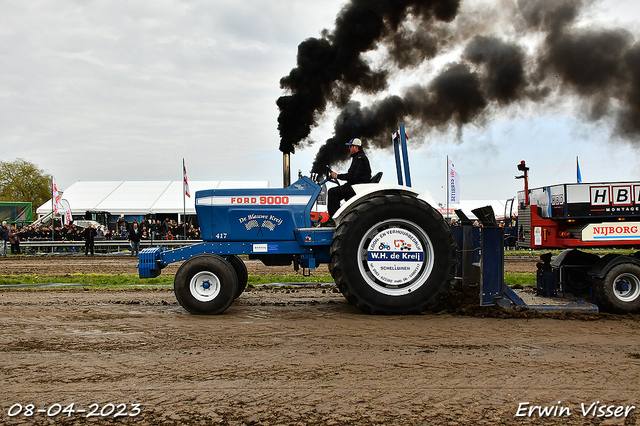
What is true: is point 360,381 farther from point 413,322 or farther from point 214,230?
point 214,230

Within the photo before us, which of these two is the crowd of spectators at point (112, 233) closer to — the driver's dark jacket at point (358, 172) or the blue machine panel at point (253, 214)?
the blue machine panel at point (253, 214)

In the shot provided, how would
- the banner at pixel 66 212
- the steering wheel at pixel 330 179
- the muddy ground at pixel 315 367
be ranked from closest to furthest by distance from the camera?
the muddy ground at pixel 315 367 → the steering wheel at pixel 330 179 → the banner at pixel 66 212

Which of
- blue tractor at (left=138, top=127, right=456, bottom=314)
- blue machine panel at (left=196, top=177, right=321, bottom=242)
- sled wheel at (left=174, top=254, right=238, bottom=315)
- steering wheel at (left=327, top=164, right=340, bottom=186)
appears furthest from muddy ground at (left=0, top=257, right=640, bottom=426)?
steering wheel at (left=327, top=164, right=340, bottom=186)

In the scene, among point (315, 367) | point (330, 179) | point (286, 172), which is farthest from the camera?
point (286, 172)

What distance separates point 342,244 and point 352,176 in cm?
94

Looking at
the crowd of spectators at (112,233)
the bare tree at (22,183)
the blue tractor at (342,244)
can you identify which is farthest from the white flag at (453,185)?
the bare tree at (22,183)

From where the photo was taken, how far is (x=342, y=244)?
18.2 ft

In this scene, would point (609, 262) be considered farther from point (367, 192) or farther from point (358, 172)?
point (358, 172)

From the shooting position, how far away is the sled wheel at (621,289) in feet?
19.4

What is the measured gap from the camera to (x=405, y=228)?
579 cm

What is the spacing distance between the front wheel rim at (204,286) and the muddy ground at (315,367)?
0.26 metres

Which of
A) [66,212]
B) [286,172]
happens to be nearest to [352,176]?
[286,172]

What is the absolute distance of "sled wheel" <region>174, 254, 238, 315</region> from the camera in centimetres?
572

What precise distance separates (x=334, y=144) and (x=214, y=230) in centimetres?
211
